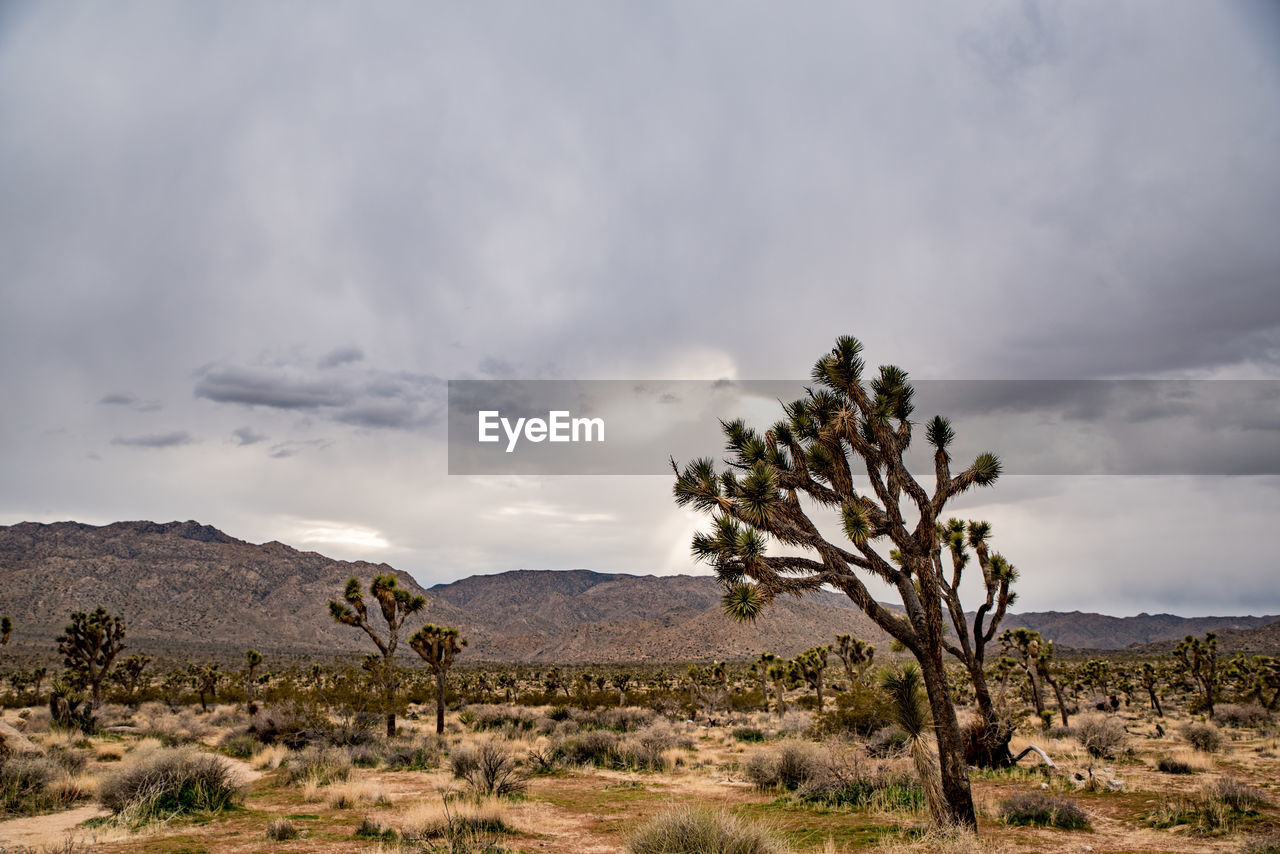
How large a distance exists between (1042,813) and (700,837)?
29.3 ft

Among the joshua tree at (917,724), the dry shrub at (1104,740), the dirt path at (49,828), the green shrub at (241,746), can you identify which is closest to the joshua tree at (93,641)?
the green shrub at (241,746)

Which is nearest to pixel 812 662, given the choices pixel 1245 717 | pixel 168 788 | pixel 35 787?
pixel 1245 717

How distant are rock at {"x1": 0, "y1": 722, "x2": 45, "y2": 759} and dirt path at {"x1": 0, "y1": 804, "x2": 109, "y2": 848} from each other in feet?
9.79

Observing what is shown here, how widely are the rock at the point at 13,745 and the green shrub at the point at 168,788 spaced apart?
3.84 metres

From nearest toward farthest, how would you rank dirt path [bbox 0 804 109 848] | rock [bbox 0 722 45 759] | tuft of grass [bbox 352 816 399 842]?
dirt path [bbox 0 804 109 848] → tuft of grass [bbox 352 816 399 842] → rock [bbox 0 722 45 759]

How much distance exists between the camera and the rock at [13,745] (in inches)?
620

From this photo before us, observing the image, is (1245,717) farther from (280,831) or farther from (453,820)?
(280,831)

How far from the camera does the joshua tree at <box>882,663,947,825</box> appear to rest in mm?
11859

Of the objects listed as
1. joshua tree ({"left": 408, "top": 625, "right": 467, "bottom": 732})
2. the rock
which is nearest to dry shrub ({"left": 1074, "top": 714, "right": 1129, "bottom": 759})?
joshua tree ({"left": 408, "top": 625, "right": 467, "bottom": 732})

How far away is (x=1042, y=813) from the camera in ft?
44.1

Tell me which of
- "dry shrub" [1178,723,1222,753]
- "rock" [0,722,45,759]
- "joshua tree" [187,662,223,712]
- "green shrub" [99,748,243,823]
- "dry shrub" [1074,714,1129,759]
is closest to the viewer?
"green shrub" [99,748,243,823]

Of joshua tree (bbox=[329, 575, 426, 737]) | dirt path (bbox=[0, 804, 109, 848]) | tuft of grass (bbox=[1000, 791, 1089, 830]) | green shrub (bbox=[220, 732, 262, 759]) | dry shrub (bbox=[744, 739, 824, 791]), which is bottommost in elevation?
green shrub (bbox=[220, 732, 262, 759])

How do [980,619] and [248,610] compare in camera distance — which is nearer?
[980,619]

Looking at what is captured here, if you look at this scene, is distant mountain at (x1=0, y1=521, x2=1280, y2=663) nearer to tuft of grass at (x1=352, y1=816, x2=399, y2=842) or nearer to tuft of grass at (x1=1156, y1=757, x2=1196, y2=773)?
tuft of grass at (x1=1156, y1=757, x2=1196, y2=773)
